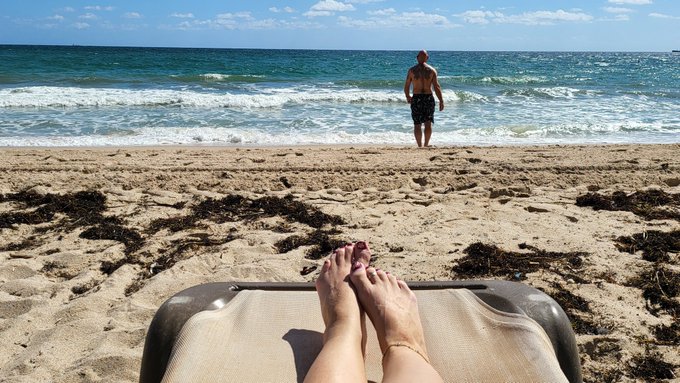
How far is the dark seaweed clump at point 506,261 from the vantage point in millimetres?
3012

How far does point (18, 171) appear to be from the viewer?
16.3 feet

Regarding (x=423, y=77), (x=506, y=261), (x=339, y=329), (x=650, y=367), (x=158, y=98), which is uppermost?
(x=423, y=77)

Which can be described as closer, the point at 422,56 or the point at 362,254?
the point at 362,254

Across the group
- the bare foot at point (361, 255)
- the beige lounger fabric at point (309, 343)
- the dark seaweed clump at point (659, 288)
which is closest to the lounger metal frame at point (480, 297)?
the beige lounger fabric at point (309, 343)

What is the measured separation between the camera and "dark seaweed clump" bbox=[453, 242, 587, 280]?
3012mm

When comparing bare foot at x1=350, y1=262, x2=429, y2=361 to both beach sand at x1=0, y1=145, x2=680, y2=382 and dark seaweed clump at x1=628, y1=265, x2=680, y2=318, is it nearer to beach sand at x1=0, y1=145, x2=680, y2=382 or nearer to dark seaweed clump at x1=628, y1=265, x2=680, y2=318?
beach sand at x1=0, y1=145, x2=680, y2=382

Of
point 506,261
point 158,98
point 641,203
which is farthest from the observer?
point 158,98

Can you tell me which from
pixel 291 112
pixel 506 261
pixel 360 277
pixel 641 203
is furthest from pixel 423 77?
pixel 360 277

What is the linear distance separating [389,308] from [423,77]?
5.73 m

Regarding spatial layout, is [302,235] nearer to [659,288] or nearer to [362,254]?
[362,254]

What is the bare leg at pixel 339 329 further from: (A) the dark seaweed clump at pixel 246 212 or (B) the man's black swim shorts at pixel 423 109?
(B) the man's black swim shorts at pixel 423 109

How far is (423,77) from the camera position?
7223mm

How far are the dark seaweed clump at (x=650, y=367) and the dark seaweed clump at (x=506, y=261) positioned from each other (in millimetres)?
795

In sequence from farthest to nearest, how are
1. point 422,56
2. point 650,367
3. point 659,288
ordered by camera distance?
point 422,56 < point 659,288 < point 650,367
